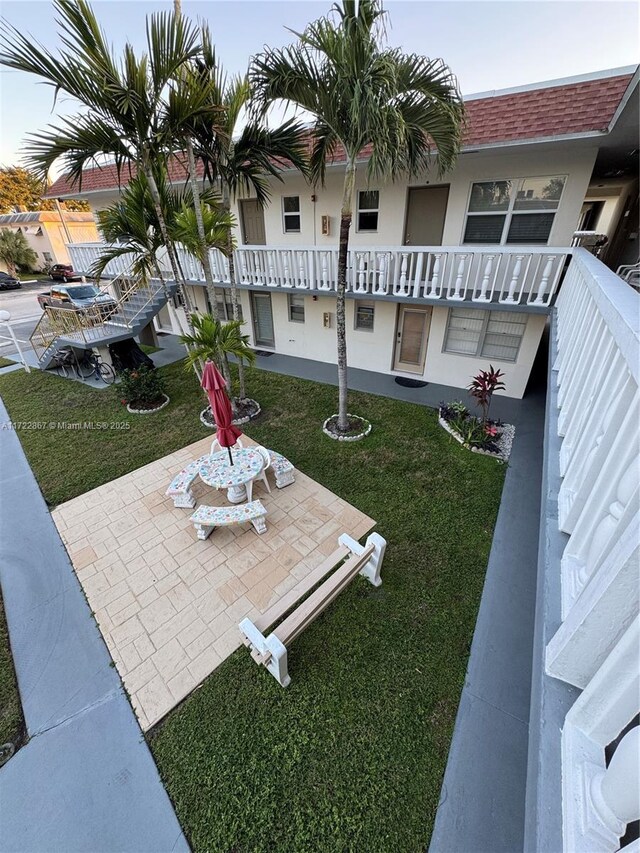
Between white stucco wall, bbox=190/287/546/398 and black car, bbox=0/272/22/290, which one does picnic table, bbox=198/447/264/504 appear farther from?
black car, bbox=0/272/22/290

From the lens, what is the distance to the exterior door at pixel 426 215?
7832 millimetres

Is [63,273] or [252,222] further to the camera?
[63,273]

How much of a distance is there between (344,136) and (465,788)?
24.6ft

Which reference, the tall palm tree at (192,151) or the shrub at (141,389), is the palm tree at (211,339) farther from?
the shrub at (141,389)

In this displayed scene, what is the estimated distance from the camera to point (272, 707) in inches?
126

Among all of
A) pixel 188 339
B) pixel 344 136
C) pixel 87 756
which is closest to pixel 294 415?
pixel 188 339

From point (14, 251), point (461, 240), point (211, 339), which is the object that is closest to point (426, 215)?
point (461, 240)

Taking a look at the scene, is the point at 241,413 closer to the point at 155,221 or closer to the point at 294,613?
the point at 155,221

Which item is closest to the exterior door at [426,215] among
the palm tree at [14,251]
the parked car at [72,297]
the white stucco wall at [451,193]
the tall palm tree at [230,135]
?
the white stucco wall at [451,193]

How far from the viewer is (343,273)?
232 inches

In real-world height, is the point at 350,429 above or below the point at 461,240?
below

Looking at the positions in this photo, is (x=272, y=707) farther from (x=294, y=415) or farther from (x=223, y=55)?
(x=223, y=55)

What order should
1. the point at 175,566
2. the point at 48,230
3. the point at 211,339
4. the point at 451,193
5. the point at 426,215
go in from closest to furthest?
the point at 175,566 < the point at 211,339 < the point at 451,193 < the point at 426,215 < the point at 48,230

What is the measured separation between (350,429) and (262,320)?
248 inches
